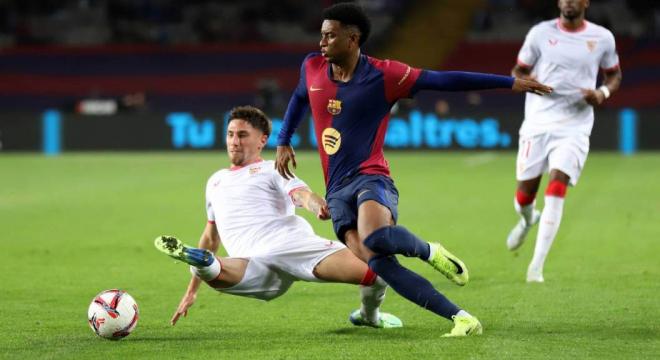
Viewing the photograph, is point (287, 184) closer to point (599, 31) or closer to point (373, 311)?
point (373, 311)

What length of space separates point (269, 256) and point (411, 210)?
811 centimetres

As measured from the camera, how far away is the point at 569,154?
9.17m

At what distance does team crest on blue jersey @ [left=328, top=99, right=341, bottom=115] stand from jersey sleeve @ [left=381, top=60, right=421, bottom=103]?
0.89 ft

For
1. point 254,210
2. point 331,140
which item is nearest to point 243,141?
point 254,210

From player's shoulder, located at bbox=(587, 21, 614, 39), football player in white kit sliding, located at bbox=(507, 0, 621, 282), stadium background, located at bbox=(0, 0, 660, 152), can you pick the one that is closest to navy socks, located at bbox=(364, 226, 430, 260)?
football player in white kit sliding, located at bbox=(507, 0, 621, 282)

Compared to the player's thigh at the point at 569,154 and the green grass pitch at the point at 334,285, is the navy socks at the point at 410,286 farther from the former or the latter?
the player's thigh at the point at 569,154

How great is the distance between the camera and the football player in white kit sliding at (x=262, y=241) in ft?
22.4

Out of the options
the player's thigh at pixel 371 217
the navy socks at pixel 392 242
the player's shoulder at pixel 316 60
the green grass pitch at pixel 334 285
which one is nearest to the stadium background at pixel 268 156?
the green grass pitch at pixel 334 285

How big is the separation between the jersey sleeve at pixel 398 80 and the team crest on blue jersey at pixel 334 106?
0.27m

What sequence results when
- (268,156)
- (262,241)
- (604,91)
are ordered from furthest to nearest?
(268,156) < (604,91) < (262,241)

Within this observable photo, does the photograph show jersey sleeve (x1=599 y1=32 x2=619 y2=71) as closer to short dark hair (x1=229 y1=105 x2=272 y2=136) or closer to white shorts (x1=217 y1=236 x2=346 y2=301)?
short dark hair (x1=229 y1=105 x2=272 y2=136)

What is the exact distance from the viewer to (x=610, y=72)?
960 cm

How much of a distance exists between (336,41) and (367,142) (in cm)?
59

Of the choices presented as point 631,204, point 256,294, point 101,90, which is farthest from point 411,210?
point 101,90
